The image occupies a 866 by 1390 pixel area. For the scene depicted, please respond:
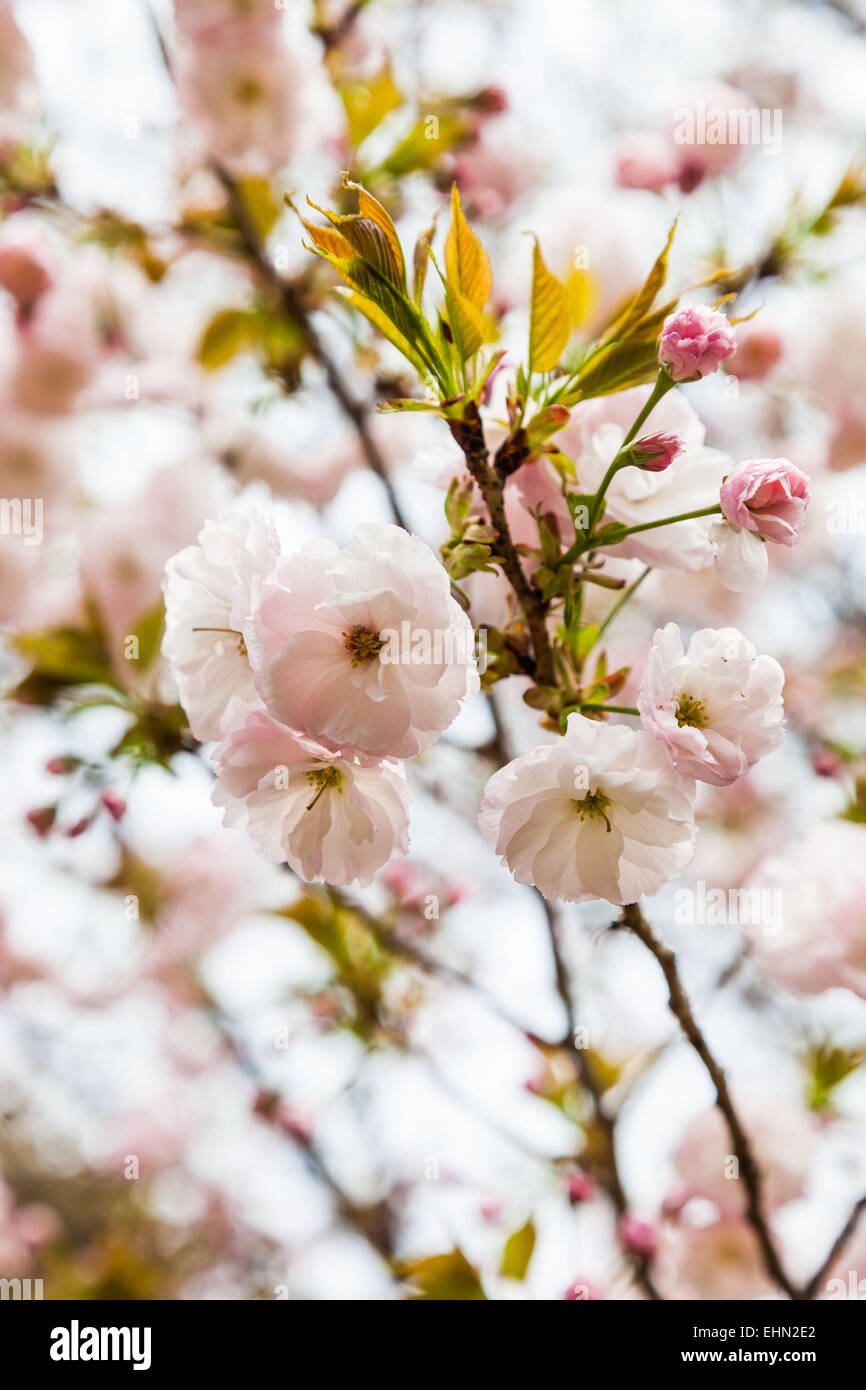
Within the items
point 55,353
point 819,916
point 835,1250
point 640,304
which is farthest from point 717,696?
point 55,353

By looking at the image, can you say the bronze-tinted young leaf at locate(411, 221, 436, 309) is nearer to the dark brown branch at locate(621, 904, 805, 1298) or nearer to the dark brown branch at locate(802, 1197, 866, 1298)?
the dark brown branch at locate(621, 904, 805, 1298)

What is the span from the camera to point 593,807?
0.57 metres

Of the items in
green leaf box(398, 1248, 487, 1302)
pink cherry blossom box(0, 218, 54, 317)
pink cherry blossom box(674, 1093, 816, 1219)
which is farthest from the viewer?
pink cherry blossom box(0, 218, 54, 317)

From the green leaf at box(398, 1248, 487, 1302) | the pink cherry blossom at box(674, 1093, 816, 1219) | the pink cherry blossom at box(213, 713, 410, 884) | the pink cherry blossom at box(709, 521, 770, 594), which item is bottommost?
the pink cherry blossom at box(674, 1093, 816, 1219)

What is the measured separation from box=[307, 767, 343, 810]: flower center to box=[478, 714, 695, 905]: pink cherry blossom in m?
0.09

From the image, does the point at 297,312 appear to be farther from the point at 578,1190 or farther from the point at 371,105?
the point at 578,1190

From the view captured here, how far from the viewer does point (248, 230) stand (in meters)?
1.43

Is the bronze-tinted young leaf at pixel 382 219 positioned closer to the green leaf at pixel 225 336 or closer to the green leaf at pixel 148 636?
the green leaf at pixel 148 636

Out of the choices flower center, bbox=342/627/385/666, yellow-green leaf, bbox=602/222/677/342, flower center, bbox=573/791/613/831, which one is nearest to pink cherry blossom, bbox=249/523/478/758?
flower center, bbox=342/627/385/666

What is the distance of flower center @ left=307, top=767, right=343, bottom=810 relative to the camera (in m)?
0.58

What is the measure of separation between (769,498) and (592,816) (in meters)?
0.21

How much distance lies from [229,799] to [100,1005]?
2745 millimetres

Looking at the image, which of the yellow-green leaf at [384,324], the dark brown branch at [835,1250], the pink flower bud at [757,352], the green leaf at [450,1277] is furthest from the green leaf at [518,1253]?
the pink flower bud at [757,352]
